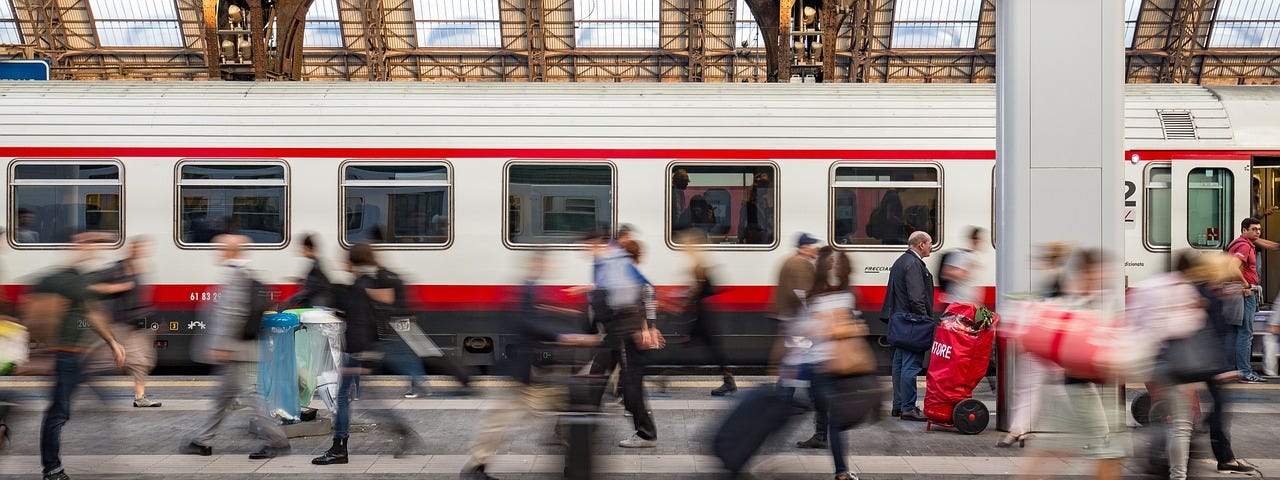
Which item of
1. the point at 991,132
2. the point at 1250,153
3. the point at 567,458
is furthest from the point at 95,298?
the point at 1250,153

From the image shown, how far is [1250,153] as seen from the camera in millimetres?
11195

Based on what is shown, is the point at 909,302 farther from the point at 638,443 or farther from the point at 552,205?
the point at 552,205

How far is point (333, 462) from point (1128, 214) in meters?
8.39

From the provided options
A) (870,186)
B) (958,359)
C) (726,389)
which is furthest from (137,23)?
(958,359)

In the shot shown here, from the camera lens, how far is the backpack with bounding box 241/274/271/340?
287 inches

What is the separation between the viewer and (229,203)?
36.0 feet

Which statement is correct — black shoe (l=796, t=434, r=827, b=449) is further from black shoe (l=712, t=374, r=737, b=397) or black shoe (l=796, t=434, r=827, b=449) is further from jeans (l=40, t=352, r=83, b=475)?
jeans (l=40, t=352, r=83, b=475)

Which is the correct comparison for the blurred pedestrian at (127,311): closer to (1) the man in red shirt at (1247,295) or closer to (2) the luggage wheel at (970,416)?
(2) the luggage wheel at (970,416)

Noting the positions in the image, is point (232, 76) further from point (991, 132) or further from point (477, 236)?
point (991, 132)

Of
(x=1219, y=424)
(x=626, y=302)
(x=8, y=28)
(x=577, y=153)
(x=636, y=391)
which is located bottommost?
(x=1219, y=424)

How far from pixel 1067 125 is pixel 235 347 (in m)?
6.01

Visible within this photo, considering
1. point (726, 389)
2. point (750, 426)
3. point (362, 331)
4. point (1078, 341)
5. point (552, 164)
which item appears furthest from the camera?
point (552, 164)

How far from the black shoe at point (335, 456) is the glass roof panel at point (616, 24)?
2918cm

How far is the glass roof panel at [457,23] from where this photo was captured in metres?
35.6
